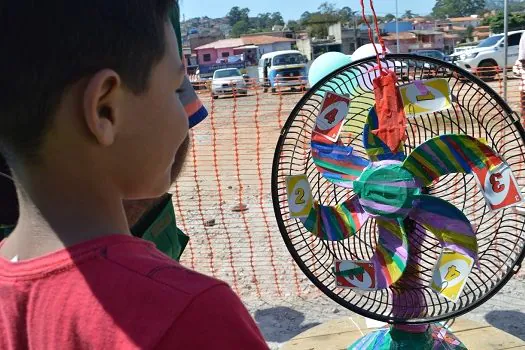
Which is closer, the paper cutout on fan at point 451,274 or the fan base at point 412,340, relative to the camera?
the paper cutout on fan at point 451,274

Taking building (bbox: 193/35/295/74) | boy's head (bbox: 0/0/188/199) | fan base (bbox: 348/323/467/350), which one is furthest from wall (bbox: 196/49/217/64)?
boy's head (bbox: 0/0/188/199)

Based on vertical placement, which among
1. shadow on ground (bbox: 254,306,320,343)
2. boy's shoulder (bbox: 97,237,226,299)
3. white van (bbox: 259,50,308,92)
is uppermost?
boy's shoulder (bbox: 97,237,226,299)

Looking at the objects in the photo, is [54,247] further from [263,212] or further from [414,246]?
[263,212]

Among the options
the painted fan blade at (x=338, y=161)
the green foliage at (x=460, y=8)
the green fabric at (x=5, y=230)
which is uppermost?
the green fabric at (x=5, y=230)

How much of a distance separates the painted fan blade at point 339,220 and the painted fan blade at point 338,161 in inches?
2.9

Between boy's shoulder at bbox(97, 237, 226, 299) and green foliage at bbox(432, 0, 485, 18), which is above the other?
boy's shoulder at bbox(97, 237, 226, 299)

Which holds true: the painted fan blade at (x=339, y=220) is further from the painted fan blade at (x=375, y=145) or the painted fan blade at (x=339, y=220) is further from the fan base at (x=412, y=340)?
the fan base at (x=412, y=340)

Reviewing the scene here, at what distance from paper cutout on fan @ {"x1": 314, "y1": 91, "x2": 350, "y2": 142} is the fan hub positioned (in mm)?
170

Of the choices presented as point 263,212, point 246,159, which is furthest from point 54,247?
point 246,159

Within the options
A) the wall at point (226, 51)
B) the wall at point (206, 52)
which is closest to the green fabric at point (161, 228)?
the wall at point (226, 51)

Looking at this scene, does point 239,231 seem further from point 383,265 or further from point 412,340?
point 383,265

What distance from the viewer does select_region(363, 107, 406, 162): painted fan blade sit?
6.38 feet

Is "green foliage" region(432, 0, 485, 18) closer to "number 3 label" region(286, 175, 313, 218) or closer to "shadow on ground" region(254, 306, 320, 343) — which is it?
"shadow on ground" region(254, 306, 320, 343)

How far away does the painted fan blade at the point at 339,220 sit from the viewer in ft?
6.57
